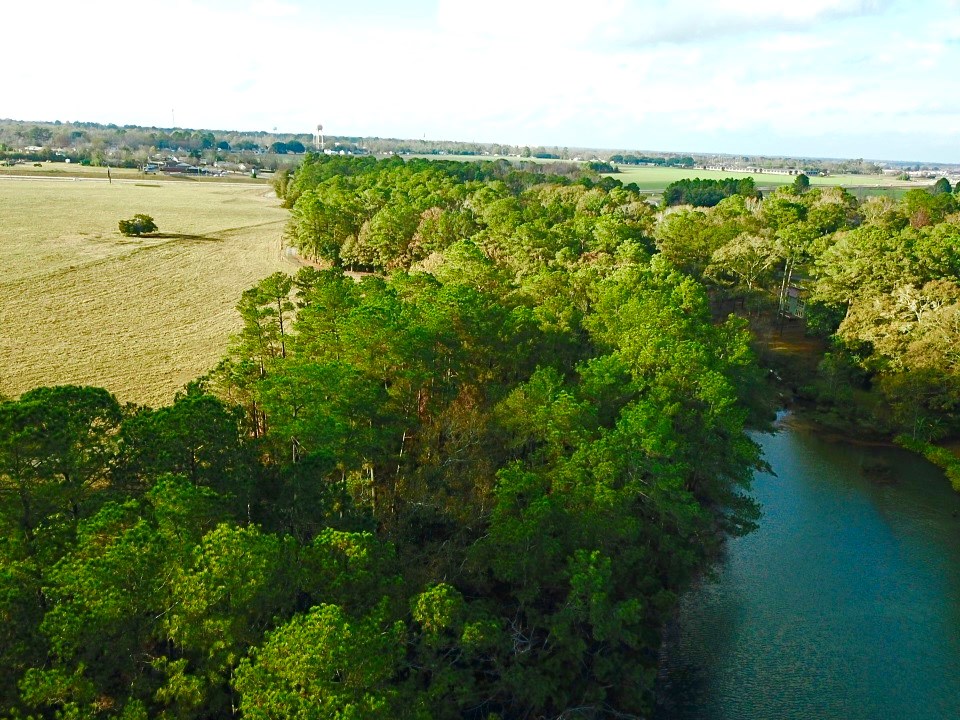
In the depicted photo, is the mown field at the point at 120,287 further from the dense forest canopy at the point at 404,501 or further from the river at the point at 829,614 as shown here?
the river at the point at 829,614

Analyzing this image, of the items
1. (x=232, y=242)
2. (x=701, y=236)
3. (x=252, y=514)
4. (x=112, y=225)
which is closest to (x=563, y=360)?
(x=252, y=514)

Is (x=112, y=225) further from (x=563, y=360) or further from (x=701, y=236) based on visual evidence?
(x=563, y=360)

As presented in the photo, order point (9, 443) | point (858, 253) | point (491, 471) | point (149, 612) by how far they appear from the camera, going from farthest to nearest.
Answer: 1. point (858, 253)
2. point (491, 471)
3. point (9, 443)
4. point (149, 612)

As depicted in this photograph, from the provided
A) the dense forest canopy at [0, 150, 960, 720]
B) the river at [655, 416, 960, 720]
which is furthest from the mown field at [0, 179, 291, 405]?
the river at [655, 416, 960, 720]

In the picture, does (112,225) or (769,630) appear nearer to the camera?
(769,630)

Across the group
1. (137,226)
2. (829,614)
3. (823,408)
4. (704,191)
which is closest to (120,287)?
(137,226)

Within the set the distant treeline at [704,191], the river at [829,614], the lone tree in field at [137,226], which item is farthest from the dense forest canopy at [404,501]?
the distant treeline at [704,191]
